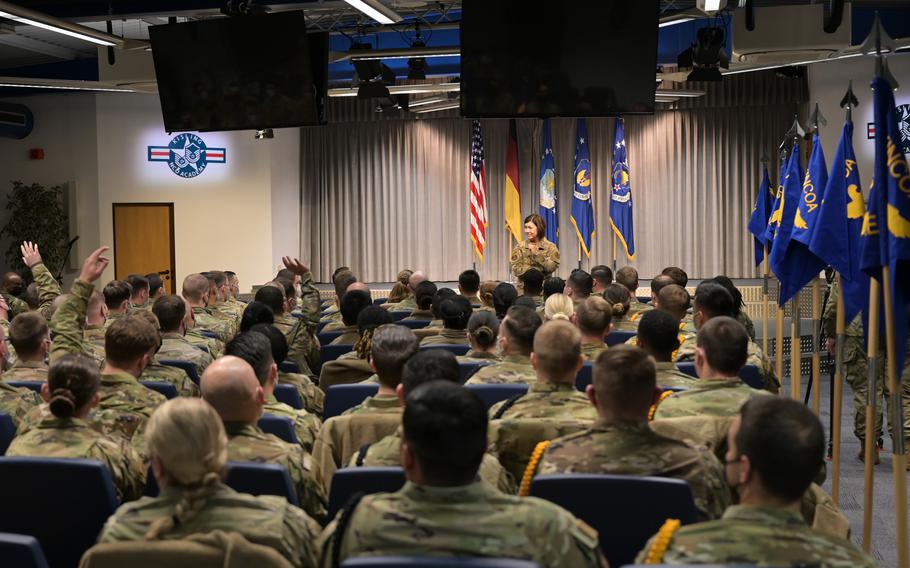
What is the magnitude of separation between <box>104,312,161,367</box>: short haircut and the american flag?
12.1 m

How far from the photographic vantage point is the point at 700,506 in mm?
2992

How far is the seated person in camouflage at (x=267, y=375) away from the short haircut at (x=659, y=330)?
5.29ft

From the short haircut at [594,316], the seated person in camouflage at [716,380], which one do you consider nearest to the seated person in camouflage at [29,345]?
the short haircut at [594,316]

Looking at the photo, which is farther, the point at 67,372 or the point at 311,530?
the point at 67,372

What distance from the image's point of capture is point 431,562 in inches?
80.2

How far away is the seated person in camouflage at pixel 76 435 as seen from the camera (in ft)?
11.7

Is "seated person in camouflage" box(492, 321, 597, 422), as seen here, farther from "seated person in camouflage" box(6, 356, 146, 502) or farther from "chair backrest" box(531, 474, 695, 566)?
"seated person in camouflage" box(6, 356, 146, 502)

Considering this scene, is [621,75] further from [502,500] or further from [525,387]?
[502,500]

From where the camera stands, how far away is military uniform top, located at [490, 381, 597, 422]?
392cm

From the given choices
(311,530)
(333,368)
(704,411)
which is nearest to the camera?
(311,530)

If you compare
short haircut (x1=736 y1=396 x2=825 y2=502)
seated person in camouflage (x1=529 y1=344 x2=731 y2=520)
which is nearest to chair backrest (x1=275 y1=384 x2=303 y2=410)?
seated person in camouflage (x1=529 y1=344 x2=731 y2=520)

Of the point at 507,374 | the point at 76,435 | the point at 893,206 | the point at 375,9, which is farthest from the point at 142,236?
the point at 893,206

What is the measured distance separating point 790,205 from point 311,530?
18.8 ft

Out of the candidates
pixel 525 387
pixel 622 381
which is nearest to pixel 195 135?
pixel 525 387
